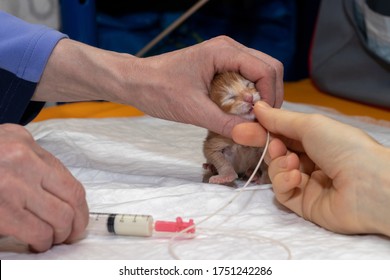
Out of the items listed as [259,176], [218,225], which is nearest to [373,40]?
[259,176]

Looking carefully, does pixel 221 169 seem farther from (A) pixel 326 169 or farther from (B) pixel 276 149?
(A) pixel 326 169

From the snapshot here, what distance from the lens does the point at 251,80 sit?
4.24 feet

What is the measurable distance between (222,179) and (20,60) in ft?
1.87

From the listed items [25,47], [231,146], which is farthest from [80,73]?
[231,146]

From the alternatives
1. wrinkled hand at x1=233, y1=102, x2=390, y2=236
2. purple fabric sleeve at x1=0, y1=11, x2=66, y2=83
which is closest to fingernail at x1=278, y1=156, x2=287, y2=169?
wrinkled hand at x1=233, y1=102, x2=390, y2=236

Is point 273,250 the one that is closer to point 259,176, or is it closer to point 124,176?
point 259,176

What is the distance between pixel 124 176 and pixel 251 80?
0.40 meters

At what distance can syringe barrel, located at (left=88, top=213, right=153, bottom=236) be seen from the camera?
1065 mm

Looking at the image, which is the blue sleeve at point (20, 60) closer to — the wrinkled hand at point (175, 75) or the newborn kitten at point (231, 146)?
the wrinkled hand at point (175, 75)

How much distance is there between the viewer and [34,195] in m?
0.94

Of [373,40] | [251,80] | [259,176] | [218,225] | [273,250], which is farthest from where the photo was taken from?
[373,40]

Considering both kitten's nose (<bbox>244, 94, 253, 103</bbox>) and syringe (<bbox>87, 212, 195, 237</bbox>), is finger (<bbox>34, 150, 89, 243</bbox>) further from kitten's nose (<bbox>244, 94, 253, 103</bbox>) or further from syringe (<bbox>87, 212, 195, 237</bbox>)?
kitten's nose (<bbox>244, 94, 253, 103</bbox>)

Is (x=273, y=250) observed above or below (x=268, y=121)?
below

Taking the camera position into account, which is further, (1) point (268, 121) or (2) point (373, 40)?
(2) point (373, 40)
